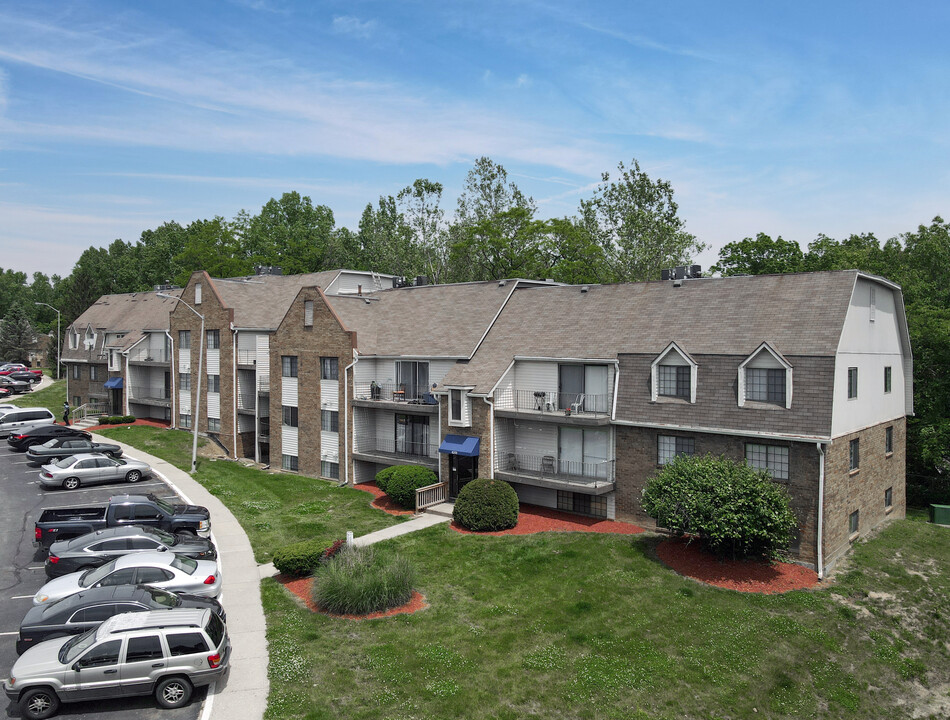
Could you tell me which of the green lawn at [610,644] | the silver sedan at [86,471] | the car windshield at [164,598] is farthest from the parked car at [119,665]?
the silver sedan at [86,471]

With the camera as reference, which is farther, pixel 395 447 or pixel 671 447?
pixel 395 447

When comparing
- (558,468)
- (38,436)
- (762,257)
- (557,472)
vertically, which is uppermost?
(762,257)

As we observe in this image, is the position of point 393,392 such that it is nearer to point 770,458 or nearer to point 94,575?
point 94,575

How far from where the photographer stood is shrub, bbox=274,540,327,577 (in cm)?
2241

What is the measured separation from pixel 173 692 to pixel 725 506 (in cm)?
1675

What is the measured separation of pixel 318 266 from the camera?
286 feet

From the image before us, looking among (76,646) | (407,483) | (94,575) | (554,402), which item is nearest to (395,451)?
(407,483)

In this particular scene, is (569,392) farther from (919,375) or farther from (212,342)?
(212,342)

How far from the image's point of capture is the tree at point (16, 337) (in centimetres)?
9800

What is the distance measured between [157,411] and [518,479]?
39320 mm

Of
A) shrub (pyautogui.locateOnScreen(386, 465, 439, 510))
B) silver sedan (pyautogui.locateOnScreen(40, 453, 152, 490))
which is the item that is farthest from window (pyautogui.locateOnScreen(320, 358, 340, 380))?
silver sedan (pyautogui.locateOnScreen(40, 453, 152, 490))

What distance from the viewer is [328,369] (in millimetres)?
38406

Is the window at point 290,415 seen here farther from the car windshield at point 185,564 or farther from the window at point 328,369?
the car windshield at point 185,564

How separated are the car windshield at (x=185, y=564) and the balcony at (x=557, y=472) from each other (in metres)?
13.9
